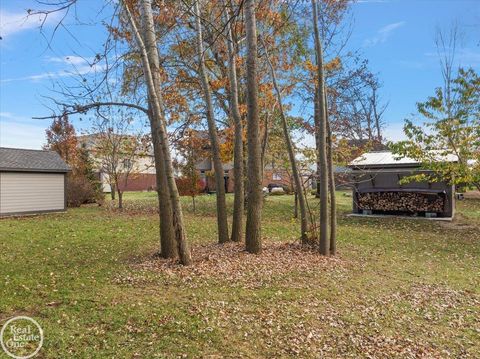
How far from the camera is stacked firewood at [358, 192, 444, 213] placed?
15.7m

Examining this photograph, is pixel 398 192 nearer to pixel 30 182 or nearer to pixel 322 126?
pixel 322 126

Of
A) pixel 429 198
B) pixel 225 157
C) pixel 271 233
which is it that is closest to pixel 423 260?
pixel 271 233

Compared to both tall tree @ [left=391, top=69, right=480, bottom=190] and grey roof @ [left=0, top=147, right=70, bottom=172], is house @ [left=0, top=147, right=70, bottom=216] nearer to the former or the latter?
grey roof @ [left=0, top=147, right=70, bottom=172]

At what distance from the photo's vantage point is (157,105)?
20.3ft

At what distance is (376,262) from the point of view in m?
7.84

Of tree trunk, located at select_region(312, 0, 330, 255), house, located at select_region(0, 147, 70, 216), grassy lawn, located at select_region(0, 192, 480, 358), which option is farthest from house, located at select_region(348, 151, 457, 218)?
house, located at select_region(0, 147, 70, 216)

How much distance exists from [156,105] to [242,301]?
3.36 meters

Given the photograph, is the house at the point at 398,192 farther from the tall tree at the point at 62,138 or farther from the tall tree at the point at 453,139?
the tall tree at the point at 62,138

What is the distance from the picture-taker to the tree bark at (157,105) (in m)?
6.20

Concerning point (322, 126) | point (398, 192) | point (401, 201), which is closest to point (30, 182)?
point (322, 126)

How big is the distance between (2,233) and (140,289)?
7.92m

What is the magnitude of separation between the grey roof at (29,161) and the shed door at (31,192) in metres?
0.35

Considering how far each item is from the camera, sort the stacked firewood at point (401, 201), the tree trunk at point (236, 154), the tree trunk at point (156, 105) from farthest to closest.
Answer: the stacked firewood at point (401, 201), the tree trunk at point (236, 154), the tree trunk at point (156, 105)

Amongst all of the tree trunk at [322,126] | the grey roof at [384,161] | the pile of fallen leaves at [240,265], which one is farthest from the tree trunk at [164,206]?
the grey roof at [384,161]
